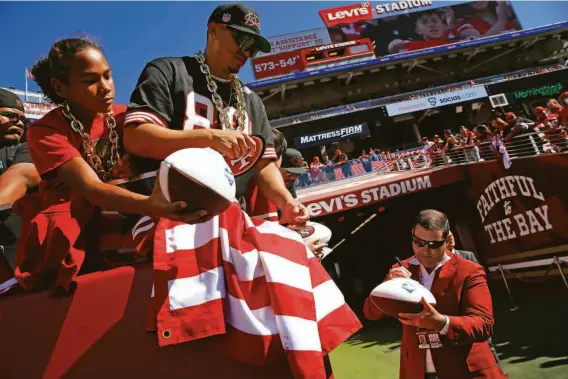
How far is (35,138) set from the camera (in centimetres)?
130

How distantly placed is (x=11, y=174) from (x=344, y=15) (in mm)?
37086

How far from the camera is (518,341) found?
528 centimetres

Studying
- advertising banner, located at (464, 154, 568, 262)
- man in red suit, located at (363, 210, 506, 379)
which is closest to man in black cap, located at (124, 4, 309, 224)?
man in red suit, located at (363, 210, 506, 379)

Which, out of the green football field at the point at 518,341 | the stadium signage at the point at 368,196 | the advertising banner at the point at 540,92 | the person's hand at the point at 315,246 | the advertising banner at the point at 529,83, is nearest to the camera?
the person's hand at the point at 315,246

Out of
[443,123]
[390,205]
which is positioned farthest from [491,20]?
[390,205]

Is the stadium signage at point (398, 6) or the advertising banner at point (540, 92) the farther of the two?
the stadium signage at point (398, 6)

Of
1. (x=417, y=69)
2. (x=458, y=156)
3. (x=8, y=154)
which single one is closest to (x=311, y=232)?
(x=8, y=154)

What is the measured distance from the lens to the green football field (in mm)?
4469

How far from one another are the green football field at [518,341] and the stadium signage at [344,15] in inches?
1239

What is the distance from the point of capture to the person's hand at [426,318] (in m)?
2.06

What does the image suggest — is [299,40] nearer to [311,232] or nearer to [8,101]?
[8,101]

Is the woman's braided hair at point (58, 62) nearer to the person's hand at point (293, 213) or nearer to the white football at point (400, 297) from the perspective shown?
the person's hand at point (293, 213)

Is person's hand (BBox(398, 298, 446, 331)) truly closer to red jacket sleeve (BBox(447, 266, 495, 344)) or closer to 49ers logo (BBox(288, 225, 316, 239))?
red jacket sleeve (BBox(447, 266, 495, 344))

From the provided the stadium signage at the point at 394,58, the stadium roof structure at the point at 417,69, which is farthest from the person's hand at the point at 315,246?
the stadium roof structure at the point at 417,69
